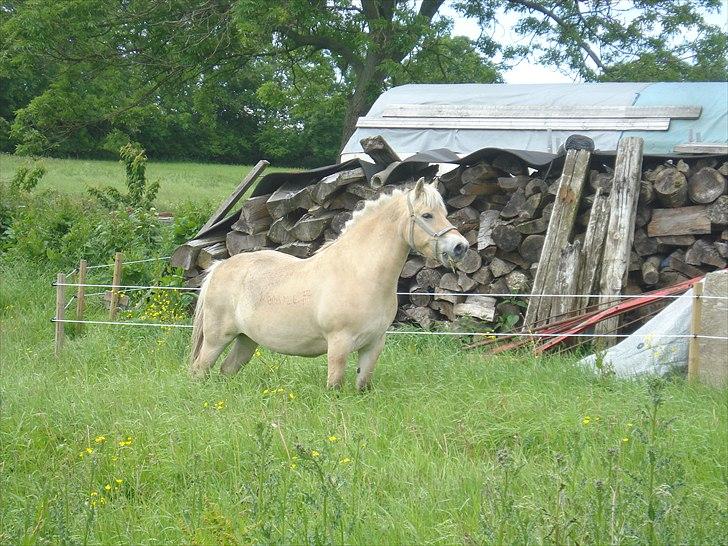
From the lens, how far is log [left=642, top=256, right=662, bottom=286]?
30.9 ft

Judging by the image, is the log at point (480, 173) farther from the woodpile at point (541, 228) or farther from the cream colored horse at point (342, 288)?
the cream colored horse at point (342, 288)

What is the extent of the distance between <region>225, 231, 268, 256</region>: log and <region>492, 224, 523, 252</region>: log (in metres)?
2.80

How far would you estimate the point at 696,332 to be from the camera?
722 centimetres

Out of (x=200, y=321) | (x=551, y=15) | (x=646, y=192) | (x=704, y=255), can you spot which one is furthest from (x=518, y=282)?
(x=551, y=15)

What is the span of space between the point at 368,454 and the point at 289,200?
5.53m

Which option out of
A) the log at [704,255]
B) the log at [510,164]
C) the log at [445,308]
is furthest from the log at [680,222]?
the log at [445,308]

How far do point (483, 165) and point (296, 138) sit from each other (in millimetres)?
32676

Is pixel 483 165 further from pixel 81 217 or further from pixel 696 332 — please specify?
pixel 81 217

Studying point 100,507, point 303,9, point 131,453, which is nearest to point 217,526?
point 100,507

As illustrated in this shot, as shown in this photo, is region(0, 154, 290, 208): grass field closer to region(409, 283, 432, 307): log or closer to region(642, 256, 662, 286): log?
region(409, 283, 432, 307): log

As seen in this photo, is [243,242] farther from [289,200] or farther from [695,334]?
[695,334]

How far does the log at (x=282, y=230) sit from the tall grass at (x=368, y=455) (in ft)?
7.75

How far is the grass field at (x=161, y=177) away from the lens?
2507cm

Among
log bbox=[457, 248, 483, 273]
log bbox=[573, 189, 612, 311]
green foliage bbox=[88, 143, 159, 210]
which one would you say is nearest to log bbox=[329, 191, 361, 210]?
log bbox=[457, 248, 483, 273]
